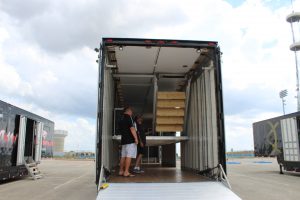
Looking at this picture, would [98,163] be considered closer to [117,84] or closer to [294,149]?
[117,84]

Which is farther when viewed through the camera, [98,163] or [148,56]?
[148,56]

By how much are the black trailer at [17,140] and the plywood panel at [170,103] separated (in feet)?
16.3

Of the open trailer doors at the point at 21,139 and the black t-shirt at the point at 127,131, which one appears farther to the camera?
the open trailer doors at the point at 21,139

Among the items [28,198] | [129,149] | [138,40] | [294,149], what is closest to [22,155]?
[28,198]

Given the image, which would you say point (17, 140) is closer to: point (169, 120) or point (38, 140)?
point (38, 140)

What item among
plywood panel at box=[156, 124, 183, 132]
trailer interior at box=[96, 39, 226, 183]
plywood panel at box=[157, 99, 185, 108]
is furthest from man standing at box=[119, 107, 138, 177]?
plywood panel at box=[156, 124, 183, 132]

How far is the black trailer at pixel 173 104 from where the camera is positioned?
5.14 meters

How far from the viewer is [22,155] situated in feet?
35.3

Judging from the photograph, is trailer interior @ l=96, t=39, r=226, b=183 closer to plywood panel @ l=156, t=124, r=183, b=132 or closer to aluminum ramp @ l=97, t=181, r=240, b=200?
plywood panel @ l=156, t=124, r=183, b=132

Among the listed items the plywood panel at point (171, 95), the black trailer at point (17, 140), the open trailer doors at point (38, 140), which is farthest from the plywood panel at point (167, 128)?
the open trailer doors at point (38, 140)

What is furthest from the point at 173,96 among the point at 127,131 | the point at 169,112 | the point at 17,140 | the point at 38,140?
the point at 38,140

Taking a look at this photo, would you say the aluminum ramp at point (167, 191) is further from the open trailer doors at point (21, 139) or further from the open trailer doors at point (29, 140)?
the open trailer doors at point (29, 140)

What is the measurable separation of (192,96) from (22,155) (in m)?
6.81

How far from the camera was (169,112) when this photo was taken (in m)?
8.61
